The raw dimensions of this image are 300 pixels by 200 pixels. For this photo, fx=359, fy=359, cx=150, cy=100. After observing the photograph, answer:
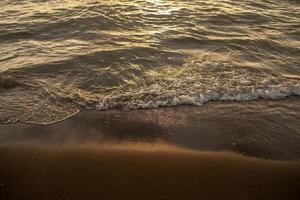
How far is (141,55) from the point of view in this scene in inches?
245

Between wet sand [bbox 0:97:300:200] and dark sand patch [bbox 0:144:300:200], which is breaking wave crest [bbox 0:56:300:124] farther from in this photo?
dark sand patch [bbox 0:144:300:200]

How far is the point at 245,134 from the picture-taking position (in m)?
4.18

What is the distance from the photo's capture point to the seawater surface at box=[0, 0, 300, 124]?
495 centimetres

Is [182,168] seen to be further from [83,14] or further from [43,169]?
[83,14]

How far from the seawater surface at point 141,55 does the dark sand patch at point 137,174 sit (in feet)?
2.74

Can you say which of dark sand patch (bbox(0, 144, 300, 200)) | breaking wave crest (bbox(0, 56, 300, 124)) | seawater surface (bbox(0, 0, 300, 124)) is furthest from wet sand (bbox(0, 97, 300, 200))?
seawater surface (bbox(0, 0, 300, 124))

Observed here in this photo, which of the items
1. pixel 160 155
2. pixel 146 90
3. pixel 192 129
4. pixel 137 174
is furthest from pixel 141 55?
pixel 137 174

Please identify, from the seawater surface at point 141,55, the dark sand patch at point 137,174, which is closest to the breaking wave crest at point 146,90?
the seawater surface at point 141,55

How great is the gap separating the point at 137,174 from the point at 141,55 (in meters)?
3.06

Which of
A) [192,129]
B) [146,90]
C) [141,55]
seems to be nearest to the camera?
[192,129]

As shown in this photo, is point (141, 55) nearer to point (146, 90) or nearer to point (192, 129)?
point (146, 90)

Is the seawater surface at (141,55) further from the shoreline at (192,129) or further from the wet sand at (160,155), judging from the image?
the wet sand at (160,155)

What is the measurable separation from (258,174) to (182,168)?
758 mm

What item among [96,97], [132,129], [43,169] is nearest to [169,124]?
[132,129]
